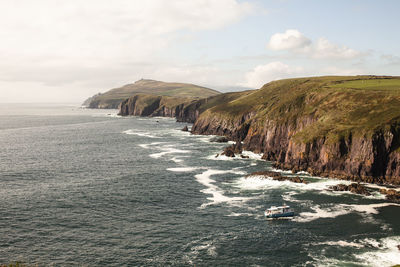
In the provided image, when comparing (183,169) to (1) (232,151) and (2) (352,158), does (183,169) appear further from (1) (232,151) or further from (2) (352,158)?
(2) (352,158)

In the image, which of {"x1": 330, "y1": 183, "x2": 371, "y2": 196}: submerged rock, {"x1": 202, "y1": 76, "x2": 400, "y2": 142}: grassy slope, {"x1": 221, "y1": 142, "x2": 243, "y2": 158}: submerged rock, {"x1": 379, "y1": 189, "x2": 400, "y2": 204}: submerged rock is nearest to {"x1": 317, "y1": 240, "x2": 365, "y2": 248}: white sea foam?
{"x1": 379, "y1": 189, "x2": 400, "y2": 204}: submerged rock

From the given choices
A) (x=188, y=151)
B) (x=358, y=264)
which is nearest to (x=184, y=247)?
(x=358, y=264)

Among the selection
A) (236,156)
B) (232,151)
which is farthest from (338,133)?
(232,151)

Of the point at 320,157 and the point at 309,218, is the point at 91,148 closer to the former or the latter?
the point at 320,157

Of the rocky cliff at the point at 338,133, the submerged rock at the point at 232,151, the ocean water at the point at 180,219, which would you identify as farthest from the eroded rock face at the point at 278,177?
the submerged rock at the point at 232,151

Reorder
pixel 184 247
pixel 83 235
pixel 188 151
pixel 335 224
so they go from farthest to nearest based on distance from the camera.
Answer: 1. pixel 188 151
2. pixel 335 224
3. pixel 83 235
4. pixel 184 247

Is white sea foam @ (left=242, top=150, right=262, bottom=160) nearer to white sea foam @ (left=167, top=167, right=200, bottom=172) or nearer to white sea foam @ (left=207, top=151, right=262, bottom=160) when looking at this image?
white sea foam @ (left=207, top=151, right=262, bottom=160)
